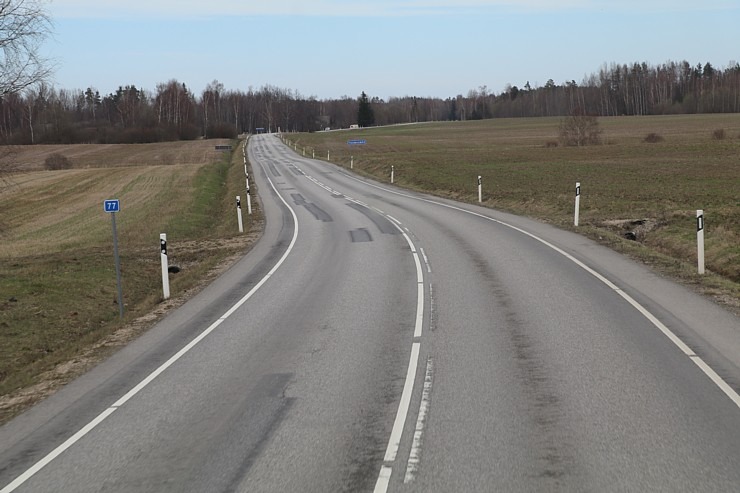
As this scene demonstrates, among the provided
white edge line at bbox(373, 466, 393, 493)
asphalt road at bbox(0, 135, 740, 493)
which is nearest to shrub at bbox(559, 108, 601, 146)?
asphalt road at bbox(0, 135, 740, 493)

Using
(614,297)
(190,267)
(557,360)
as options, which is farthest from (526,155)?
(557,360)

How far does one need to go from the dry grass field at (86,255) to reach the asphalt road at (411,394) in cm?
160

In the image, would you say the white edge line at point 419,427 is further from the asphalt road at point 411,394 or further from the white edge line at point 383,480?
the white edge line at point 383,480

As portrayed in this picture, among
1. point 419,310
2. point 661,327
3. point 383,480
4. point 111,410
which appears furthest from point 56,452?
point 661,327

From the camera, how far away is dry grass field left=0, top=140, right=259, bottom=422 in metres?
12.7

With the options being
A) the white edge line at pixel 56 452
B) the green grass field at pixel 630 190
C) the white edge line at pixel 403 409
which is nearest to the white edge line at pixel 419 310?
the white edge line at pixel 403 409

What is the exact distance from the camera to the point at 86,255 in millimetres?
22578

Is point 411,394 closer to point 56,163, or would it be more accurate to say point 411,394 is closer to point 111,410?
point 111,410

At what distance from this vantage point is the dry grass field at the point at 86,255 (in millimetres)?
12695

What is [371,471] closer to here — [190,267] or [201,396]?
[201,396]

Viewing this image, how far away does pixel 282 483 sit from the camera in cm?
577

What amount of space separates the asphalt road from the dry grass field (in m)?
1.60

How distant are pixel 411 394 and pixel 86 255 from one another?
17305 mm

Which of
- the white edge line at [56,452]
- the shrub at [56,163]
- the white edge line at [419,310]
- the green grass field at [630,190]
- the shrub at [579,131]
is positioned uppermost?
the shrub at [579,131]
